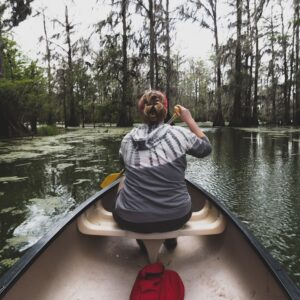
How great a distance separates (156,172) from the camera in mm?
1930

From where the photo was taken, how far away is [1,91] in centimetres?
1253

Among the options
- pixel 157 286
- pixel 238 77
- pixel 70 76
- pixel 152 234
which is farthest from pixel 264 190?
pixel 70 76

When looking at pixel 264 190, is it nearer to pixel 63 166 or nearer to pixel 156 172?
pixel 156 172

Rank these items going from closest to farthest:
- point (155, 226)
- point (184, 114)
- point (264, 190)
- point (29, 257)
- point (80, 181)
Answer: point (29, 257)
point (155, 226)
point (184, 114)
point (264, 190)
point (80, 181)

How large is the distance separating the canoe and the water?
1.88 feet

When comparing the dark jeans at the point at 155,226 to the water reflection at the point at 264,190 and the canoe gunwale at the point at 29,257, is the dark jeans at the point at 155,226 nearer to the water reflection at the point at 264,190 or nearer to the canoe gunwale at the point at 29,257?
the canoe gunwale at the point at 29,257

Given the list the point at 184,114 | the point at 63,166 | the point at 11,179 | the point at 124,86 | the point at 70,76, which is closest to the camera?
the point at 184,114

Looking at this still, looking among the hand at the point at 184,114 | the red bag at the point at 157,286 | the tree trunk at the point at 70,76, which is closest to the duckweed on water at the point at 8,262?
the red bag at the point at 157,286

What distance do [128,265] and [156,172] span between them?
72 centimetres

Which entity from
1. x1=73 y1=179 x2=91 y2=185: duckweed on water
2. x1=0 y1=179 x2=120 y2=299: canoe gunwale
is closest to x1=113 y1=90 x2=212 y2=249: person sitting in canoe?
x1=0 y1=179 x2=120 y2=299: canoe gunwale

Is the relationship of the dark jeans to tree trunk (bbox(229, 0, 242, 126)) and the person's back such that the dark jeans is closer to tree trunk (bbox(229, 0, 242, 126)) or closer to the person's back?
the person's back

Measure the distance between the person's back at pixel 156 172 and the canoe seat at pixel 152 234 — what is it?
0.14 ft

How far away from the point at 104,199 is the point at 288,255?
151 cm

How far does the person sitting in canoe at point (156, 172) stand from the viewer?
1927mm
